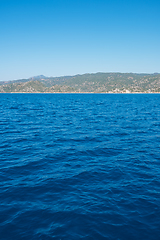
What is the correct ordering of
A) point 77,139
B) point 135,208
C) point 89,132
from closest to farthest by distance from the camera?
point 135,208 < point 77,139 < point 89,132

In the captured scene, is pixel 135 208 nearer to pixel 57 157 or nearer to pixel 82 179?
pixel 82 179

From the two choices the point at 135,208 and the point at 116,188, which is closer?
the point at 135,208

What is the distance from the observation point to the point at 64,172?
624 inches

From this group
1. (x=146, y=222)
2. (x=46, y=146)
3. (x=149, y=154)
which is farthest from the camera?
(x=46, y=146)

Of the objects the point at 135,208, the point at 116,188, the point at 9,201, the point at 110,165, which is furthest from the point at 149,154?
the point at 9,201

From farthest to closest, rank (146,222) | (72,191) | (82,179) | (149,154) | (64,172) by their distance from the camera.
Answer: (149,154), (64,172), (82,179), (72,191), (146,222)

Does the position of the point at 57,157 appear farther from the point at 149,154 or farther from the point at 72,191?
the point at 149,154

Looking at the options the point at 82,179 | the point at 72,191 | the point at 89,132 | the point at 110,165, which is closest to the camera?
the point at 72,191

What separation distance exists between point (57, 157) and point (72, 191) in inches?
285

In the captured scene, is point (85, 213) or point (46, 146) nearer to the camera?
point (85, 213)

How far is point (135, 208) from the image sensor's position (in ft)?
35.9

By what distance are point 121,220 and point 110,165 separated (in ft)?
25.5

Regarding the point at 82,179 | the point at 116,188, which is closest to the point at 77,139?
the point at 82,179

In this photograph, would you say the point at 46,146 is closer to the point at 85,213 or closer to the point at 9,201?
the point at 9,201
